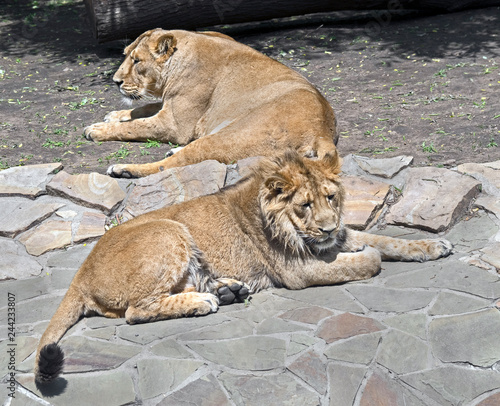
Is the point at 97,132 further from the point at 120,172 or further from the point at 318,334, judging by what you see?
the point at 318,334

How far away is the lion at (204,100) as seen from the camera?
6.86 meters

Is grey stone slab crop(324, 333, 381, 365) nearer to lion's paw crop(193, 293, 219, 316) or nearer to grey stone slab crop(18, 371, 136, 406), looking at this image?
lion's paw crop(193, 293, 219, 316)

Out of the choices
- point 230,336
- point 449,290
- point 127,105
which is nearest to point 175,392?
point 230,336

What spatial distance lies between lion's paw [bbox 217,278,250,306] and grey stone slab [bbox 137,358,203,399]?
89 cm

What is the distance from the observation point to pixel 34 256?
621cm

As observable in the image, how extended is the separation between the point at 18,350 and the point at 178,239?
1364 millimetres

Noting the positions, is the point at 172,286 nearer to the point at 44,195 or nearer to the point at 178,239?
the point at 178,239

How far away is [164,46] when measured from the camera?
8.04 meters

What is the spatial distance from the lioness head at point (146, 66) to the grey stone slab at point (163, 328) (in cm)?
414

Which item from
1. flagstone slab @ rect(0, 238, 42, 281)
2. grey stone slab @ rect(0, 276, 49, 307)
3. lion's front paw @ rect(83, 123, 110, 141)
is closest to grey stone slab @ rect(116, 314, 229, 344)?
grey stone slab @ rect(0, 276, 49, 307)

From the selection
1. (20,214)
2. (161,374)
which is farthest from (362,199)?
(20,214)

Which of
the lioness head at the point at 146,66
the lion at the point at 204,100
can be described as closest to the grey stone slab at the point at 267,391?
the lion at the point at 204,100

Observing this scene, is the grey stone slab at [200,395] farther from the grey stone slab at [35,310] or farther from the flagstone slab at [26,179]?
the flagstone slab at [26,179]

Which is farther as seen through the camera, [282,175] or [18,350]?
[282,175]
